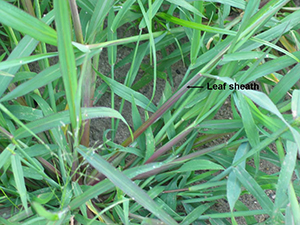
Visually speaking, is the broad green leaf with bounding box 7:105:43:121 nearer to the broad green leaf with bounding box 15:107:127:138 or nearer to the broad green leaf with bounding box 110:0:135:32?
the broad green leaf with bounding box 15:107:127:138

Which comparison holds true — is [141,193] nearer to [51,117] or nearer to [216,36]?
[51,117]

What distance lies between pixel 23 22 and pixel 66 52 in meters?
0.11

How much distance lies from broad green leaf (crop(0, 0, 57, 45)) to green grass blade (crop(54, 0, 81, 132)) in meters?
0.08

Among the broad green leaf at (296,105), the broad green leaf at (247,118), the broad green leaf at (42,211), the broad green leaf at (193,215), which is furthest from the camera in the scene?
the broad green leaf at (193,215)

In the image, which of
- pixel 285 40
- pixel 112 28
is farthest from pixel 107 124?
pixel 285 40

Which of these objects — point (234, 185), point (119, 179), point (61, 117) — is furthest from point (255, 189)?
point (61, 117)

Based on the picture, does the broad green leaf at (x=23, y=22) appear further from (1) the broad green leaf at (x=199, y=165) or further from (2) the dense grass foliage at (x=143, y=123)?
(1) the broad green leaf at (x=199, y=165)

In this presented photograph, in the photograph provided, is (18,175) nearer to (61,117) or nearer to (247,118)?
(61,117)

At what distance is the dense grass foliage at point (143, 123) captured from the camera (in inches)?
24.7

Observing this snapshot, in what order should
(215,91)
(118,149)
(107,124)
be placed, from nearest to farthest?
(215,91), (118,149), (107,124)

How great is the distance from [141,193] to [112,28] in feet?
1.32

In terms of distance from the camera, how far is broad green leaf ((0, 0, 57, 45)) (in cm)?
57

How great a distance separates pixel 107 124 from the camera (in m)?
1.12

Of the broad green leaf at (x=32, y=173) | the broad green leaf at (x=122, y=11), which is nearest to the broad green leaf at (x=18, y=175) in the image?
the broad green leaf at (x=32, y=173)
